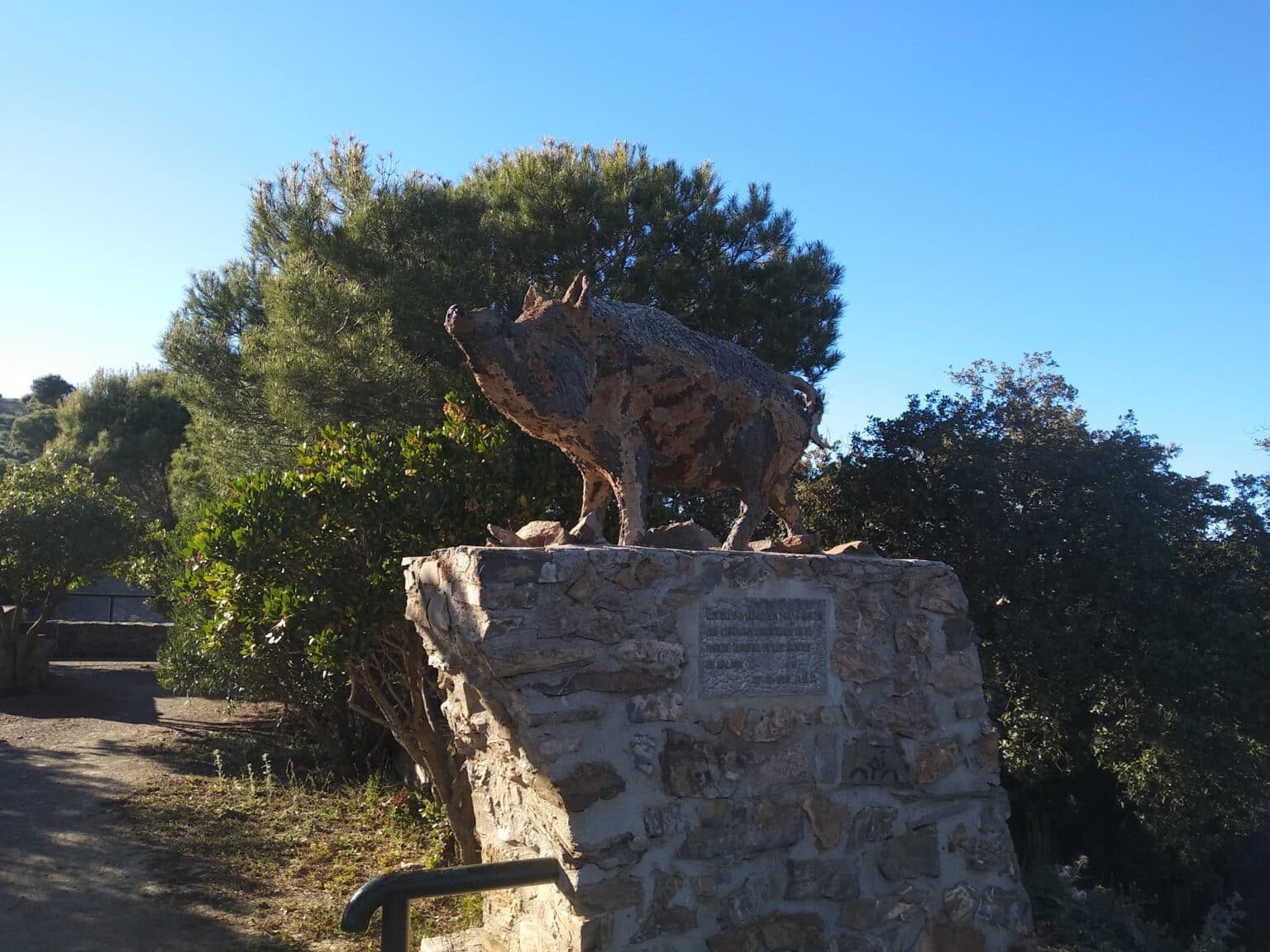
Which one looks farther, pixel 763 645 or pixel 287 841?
pixel 287 841

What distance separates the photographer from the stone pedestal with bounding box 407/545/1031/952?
11.0ft

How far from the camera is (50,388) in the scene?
3272 cm

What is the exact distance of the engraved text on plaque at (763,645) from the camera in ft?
12.1

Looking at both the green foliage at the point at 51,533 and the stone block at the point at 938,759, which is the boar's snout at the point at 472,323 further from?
the green foliage at the point at 51,533

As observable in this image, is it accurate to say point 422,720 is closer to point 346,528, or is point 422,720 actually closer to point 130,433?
point 346,528

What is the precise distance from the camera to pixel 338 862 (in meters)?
6.81

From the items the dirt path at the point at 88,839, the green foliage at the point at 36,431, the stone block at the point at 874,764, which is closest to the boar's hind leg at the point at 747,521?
the stone block at the point at 874,764

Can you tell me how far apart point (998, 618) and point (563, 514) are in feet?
12.1

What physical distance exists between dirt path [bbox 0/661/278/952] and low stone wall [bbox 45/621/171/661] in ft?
14.4

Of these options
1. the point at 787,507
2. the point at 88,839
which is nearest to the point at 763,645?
the point at 787,507

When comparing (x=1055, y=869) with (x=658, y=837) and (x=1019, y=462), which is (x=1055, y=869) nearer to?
(x=1019, y=462)

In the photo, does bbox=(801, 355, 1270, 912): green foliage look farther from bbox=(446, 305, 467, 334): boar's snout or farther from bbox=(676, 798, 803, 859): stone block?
bbox=(446, 305, 467, 334): boar's snout

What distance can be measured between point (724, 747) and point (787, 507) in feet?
4.15

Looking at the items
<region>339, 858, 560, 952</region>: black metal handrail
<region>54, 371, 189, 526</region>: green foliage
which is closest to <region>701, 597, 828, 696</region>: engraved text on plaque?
<region>339, 858, 560, 952</region>: black metal handrail
